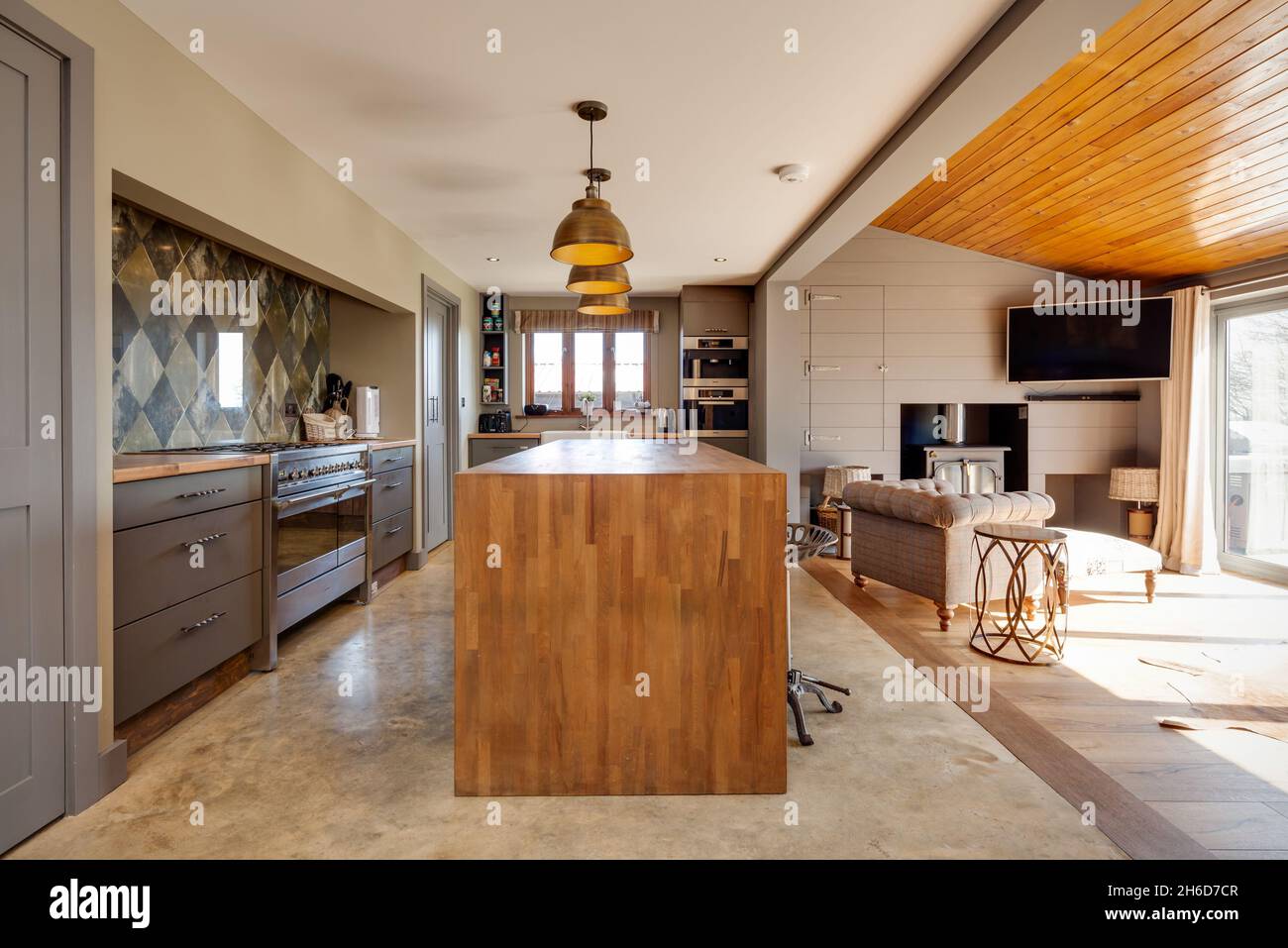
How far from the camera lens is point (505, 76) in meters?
2.75

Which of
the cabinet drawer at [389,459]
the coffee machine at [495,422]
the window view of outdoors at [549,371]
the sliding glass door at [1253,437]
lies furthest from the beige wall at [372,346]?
the sliding glass door at [1253,437]

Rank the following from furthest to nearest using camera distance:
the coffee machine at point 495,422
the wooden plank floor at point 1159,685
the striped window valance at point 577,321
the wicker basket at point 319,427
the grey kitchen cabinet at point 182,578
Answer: the striped window valance at point 577,321 < the coffee machine at point 495,422 < the wicker basket at point 319,427 < the grey kitchen cabinet at point 182,578 < the wooden plank floor at point 1159,685

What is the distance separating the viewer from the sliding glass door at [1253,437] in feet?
16.3

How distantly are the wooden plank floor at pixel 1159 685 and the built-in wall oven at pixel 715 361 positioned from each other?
2748 millimetres

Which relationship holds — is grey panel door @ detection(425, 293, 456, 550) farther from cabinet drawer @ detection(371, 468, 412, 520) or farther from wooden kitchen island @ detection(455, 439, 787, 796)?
wooden kitchen island @ detection(455, 439, 787, 796)

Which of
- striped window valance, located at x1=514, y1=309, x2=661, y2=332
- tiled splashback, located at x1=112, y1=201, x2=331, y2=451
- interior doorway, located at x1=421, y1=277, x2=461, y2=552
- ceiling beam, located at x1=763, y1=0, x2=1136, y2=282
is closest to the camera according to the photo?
ceiling beam, located at x1=763, y1=0, x2=1136, y2=282

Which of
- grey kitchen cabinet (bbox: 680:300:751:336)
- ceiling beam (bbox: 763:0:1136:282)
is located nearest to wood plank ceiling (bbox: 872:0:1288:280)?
ceiling beam (bbox: 763:0:1136:282)

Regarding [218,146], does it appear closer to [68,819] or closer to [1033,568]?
[68,819]

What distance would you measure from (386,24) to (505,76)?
1.60ft

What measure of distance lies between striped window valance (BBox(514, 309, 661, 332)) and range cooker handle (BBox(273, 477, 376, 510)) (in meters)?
3.53

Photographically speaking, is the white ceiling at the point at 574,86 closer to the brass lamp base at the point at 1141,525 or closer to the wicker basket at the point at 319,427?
the wicker basket at the point at 319,427

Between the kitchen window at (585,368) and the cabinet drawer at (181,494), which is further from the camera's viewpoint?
the kitchen window at (585,368)

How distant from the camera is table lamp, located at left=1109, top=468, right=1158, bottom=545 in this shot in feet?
18.7

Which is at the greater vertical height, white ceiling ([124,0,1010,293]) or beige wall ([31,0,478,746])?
white ceiling ([124,0,1010,293])
